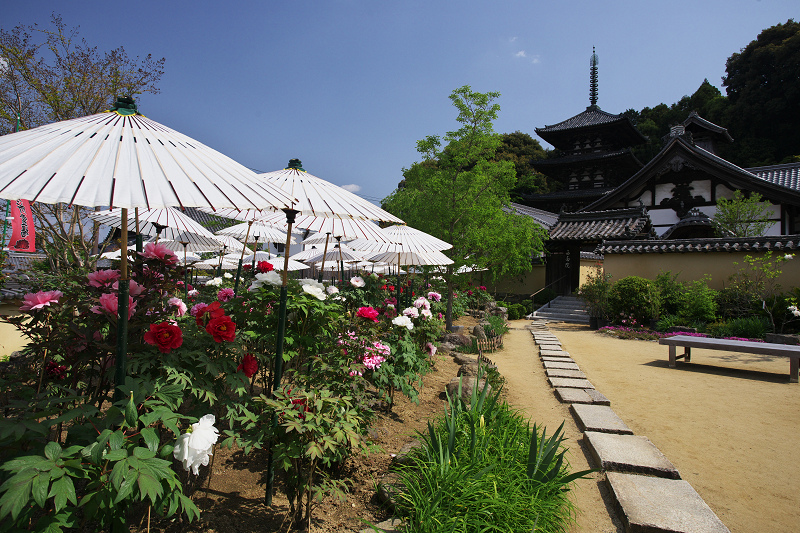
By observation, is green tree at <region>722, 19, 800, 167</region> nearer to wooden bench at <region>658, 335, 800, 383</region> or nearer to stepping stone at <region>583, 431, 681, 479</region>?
wooden bench at <region>658, 335, 800, 383</region>

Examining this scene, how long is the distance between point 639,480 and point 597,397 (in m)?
1.92

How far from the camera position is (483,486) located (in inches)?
86.1

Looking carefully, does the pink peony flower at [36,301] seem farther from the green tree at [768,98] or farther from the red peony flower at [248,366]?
the green tree at [768,98]

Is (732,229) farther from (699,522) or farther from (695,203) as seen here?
(699,522)

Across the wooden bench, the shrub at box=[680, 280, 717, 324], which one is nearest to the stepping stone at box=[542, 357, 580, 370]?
the wooden bench

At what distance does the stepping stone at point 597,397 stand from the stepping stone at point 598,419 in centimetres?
12

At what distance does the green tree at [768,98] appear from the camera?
23938mm

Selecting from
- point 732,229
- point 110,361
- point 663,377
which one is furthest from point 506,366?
point 732,229

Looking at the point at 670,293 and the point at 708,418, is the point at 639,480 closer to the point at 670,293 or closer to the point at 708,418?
the point at 708,418

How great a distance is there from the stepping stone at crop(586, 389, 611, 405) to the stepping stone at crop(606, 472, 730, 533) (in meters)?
1.68

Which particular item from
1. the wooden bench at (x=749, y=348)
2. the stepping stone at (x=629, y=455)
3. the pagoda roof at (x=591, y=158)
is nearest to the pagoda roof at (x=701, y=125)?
the pagoda roof at (x=591, y=158)

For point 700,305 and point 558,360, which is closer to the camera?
point 558,360

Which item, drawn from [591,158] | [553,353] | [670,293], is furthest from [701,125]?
[553,353]

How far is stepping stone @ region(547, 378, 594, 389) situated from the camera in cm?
506
